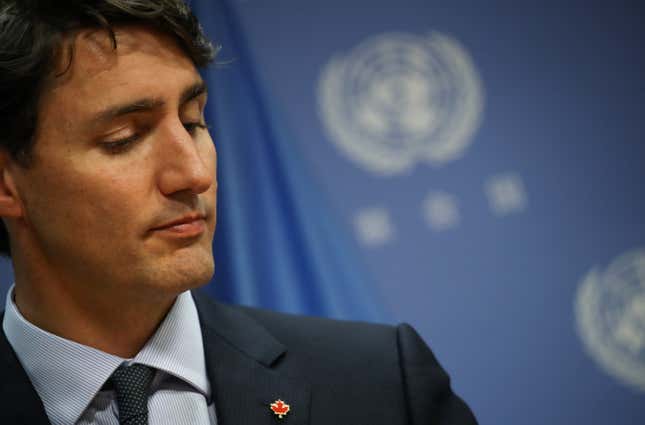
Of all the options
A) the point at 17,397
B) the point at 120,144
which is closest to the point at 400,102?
the point at 120,144

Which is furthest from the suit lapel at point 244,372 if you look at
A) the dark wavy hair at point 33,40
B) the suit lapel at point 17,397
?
the dark wavy hair at point 33,40

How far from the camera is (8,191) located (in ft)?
5.88

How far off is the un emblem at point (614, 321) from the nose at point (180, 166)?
1.45m

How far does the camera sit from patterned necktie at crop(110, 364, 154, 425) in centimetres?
172

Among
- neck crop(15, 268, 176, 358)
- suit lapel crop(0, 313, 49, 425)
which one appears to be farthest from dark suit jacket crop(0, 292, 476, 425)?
neck crop(15, 268, 176, 358)

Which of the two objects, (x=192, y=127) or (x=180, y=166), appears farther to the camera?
(x=192, y=127)

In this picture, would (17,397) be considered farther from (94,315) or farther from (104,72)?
(104,72)

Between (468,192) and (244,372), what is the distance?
3.49 feet

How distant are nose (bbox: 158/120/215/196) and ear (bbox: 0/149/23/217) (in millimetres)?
364

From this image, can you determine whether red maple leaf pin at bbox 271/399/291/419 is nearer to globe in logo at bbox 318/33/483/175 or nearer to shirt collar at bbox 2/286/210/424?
shirt collar at bbox 2/286/210/424

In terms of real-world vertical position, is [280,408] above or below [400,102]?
below

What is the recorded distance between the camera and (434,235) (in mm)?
2572

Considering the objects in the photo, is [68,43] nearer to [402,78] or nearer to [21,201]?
[21,201]

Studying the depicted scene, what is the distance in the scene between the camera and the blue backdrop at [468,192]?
253 centimetres
